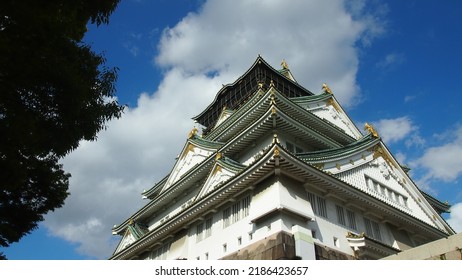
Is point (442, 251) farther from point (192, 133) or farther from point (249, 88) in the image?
point (249, 88)

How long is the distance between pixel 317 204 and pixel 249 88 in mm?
17522

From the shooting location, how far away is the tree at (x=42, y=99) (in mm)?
8461

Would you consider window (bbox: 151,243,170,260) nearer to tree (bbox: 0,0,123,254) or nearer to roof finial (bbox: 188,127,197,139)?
roof finial (bbox: 188,127,197,139)

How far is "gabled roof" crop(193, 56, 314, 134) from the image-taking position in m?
32.8

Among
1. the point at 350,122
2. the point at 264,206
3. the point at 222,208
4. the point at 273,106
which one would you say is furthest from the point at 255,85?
A: the point at 264,206

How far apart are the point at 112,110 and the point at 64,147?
1748 millimetres

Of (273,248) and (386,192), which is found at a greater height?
(386,192)

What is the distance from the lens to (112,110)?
11.1m

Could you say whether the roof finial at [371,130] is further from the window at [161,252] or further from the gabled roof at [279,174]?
the window at [161,252]

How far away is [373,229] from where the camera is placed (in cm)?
2022

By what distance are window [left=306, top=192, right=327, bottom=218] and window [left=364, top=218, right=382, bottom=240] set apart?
10.9 feet

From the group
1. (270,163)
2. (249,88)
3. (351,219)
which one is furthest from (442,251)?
(249,88)

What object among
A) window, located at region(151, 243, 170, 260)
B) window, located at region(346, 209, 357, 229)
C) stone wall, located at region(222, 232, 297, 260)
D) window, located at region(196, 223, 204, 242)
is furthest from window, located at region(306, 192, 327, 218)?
window, located at region(151, 243, 170, 260)

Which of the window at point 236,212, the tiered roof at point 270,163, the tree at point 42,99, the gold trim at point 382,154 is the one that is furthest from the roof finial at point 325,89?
the tree at point 42,99
